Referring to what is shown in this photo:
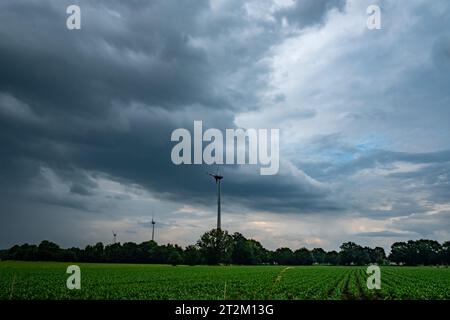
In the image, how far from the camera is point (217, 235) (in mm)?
187750

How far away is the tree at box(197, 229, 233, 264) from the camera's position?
184 metres

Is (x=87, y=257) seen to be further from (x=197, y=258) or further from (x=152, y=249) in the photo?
(x=197, y=258)

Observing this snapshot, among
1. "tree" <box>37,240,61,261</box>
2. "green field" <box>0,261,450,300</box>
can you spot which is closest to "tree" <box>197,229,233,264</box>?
"tree" <box>37,240,61,261</box>

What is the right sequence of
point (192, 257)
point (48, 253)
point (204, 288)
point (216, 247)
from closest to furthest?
point (204, 288) → point (48, 253) → point (192, 257) → point (216, 247)

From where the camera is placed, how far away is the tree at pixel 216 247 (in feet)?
605

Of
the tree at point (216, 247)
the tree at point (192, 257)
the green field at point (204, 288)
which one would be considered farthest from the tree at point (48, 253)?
the green field at point (204, 288)

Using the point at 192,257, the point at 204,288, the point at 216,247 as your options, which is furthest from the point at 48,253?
the point at 204,288

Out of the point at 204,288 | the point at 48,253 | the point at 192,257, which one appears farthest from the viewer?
the point at 192,257

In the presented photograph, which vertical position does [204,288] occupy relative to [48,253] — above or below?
above

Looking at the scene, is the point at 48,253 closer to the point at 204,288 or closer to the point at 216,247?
the point at 216,247

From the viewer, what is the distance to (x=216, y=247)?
186125 mm

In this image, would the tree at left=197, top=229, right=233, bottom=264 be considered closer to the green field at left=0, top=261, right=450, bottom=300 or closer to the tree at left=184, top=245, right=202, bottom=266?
the tree at left=184, top=245, right=202, bottom=266
